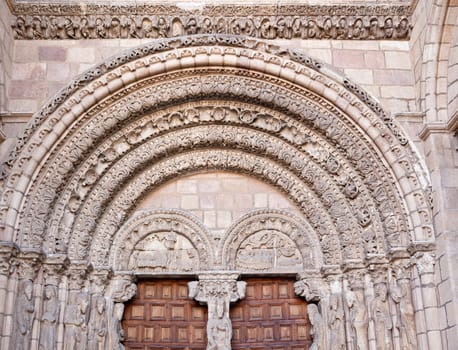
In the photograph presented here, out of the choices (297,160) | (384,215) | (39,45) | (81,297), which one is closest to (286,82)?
(297,160)

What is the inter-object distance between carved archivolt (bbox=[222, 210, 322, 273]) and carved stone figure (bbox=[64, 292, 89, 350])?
178cm

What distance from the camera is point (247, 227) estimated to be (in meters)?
7.74

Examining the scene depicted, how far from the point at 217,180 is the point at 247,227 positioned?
77 centimetres

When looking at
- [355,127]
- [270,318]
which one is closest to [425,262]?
[355,127]

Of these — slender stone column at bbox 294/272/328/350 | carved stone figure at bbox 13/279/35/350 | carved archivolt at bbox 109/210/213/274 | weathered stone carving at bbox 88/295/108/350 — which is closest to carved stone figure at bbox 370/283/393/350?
slender stone column at bbox 294/272/328/350

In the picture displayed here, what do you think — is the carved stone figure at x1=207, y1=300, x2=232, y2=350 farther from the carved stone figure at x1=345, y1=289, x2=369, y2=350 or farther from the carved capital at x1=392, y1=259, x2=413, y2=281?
the carved capital at x1=392, y1=259, x2=413, y2=281

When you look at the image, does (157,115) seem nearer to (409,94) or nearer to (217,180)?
(217,180)

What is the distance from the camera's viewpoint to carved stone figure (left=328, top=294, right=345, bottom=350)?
7090mm

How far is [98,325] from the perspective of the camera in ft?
23.3

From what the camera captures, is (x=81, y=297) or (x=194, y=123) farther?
(x=194, y=123)

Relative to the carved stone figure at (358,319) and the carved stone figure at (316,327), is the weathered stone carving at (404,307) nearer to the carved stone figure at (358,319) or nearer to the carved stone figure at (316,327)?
the carved stone figure at (358,319)

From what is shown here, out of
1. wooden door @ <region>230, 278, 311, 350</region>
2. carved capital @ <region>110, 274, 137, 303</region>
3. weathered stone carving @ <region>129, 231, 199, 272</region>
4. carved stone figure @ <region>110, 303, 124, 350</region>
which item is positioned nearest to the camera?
carved stone figure @ <region>110, 303, 124, 350</region>

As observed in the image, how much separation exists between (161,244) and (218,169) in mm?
1244

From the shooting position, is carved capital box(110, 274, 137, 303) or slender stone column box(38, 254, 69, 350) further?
carved capital box(110, 274, 137, 303)
